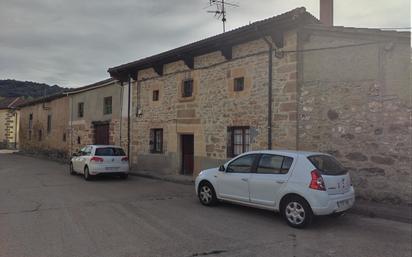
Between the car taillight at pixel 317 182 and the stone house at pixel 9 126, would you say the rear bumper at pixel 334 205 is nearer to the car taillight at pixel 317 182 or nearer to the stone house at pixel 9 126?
the car taillight at pixel 317 182

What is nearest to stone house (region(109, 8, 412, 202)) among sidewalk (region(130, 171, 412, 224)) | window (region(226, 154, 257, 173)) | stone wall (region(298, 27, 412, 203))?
stone wall (region(298, 27, 412, 203))

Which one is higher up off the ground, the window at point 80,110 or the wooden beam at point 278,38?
the wooden beam at point 278,38

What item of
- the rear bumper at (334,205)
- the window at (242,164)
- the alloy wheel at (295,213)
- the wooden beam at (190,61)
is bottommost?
the alloy wheel at (295,213)

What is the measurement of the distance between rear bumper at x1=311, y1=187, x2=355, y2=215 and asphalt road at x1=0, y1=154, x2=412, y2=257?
1.16 ft

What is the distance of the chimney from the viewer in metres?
12.9

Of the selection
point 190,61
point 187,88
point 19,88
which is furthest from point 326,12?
point 19,88

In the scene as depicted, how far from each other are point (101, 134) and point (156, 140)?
229 inches

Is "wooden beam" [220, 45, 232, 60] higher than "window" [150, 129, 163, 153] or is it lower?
higher

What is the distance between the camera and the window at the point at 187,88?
49.9ft

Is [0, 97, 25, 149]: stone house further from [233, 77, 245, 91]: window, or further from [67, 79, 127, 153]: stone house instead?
[233, 77, 245, 91]: window

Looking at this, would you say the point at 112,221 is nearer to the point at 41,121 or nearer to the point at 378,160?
the point at 378,160

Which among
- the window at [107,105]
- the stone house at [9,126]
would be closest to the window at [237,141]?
the window at [107,105]

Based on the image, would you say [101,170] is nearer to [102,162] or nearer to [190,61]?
[102,162]

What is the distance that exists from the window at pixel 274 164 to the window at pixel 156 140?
30.7ft
